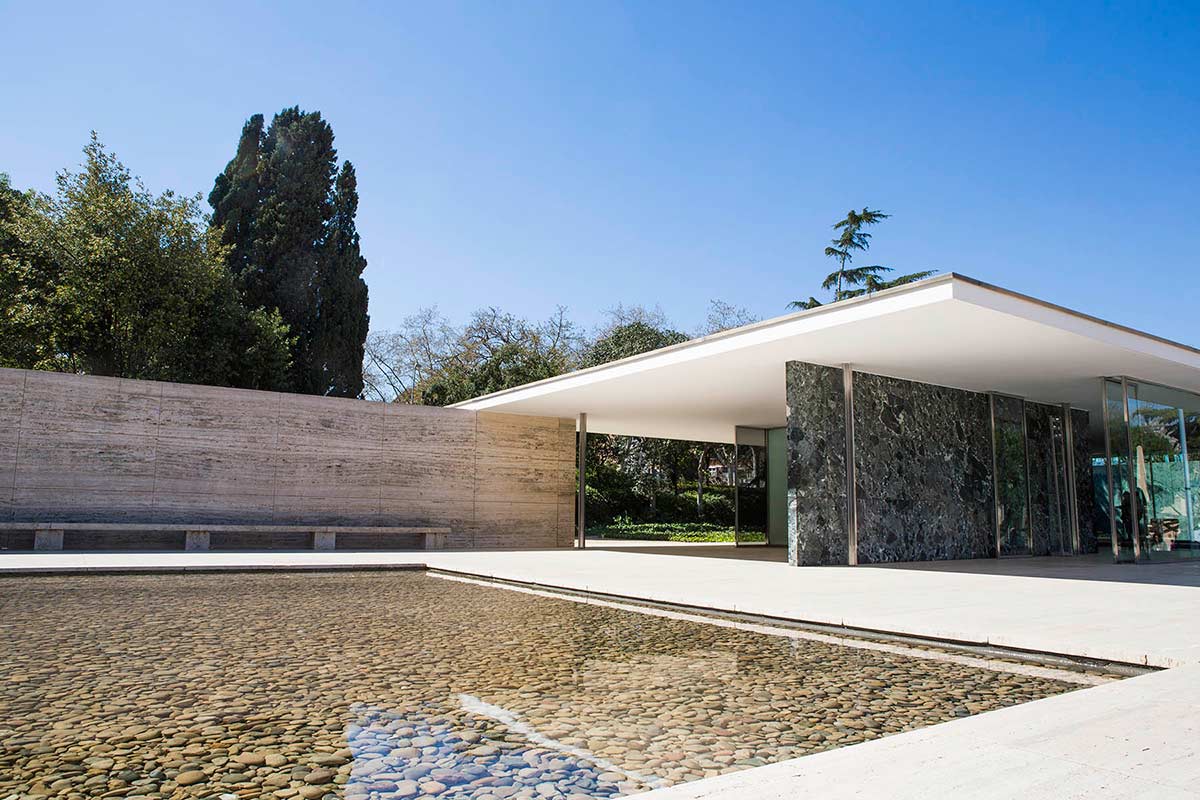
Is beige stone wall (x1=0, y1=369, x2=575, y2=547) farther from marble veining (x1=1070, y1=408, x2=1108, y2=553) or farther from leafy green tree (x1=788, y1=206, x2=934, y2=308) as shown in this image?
leafy green tree (x1=788, y1=206, x2=934, y2=308)

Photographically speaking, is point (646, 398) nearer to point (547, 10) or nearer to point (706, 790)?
point (547, 10)

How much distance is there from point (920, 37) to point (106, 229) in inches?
655

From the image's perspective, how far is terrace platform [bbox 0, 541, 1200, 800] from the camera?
77.4 inches

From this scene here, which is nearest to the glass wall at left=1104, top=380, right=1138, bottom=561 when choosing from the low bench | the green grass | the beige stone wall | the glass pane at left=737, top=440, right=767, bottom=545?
the glass pane at left=737, top=440, right=767, bottom=545

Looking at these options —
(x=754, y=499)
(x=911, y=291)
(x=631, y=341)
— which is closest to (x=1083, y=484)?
(x=754, y=499)

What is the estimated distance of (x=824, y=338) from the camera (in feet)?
29.2

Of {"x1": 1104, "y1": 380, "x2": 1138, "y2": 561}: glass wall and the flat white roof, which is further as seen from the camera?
{"x1": 1104, "y1": 380, "x2": 1138, "y2": 561}: glass wall

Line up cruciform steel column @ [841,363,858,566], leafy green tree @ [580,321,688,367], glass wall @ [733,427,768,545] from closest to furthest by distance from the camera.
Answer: cruciform steel column @ [841,363,858,566], glass wall @ [733,427,768,545], leafy green tree @ [580,321,688,367]

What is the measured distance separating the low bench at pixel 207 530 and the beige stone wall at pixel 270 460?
21cm

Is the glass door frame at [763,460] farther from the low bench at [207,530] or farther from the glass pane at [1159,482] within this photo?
the glass pane at [1159,482]

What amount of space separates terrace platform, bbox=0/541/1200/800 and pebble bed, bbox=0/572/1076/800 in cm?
37

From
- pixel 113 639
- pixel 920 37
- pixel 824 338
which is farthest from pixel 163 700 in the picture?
pixel 920 37

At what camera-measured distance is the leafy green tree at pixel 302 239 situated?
2278cm

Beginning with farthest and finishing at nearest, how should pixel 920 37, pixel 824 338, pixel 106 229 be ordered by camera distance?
pixel 106 229, pixel 920 37, pixel 824 338
